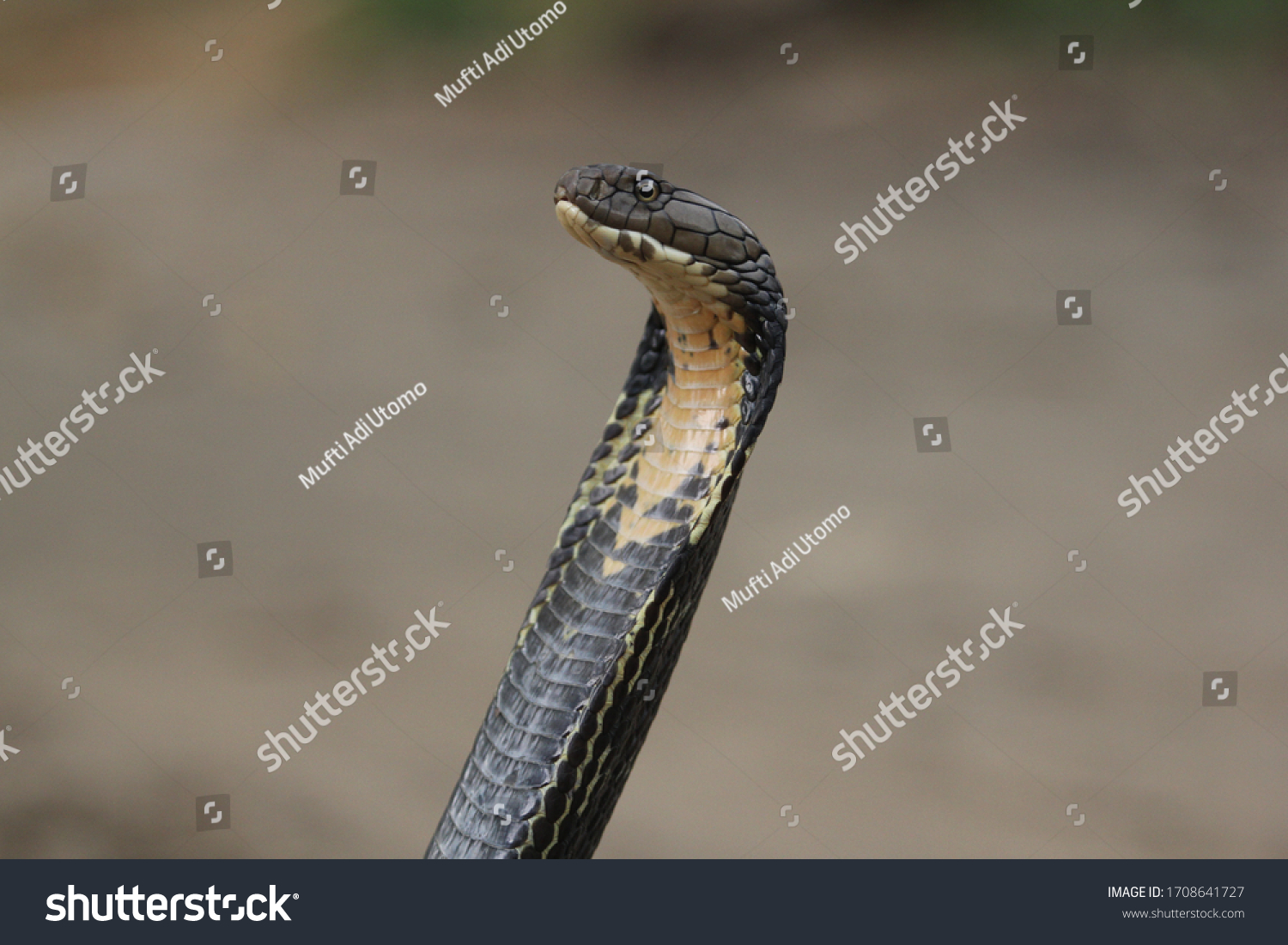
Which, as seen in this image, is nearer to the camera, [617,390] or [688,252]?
[688,252]

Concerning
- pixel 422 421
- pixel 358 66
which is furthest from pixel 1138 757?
pixel 358 66

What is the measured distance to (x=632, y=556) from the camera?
1587 mm

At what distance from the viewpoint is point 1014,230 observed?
21.9 feet

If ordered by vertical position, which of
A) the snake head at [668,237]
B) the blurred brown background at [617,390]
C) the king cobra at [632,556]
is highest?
the snake head at [668,237]

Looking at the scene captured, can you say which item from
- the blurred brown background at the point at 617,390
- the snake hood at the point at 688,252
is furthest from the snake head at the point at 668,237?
the blurred brown background at the point at 617,390

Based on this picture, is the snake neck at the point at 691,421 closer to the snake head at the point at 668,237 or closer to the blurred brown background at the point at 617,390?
the snake head at the point at 668,237

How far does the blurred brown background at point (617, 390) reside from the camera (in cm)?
379

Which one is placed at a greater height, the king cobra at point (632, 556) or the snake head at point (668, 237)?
the snake head at point (668, 237)

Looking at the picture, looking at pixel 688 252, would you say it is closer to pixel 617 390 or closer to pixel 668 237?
pixel 668 237

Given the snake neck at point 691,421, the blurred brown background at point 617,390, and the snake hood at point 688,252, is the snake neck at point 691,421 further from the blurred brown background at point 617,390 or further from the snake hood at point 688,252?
the blurred brown background at point 617,390

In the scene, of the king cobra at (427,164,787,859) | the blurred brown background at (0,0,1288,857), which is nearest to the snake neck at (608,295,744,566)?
the king cobra at (427,164,787,859)

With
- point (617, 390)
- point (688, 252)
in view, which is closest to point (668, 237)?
point (688, 252)

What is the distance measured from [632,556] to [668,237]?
0.40 m

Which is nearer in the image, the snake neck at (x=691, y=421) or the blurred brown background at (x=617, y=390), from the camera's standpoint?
the snake neck at (x=691, y=421)
